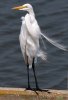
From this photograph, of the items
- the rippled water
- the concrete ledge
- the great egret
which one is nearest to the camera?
the concrete ledge

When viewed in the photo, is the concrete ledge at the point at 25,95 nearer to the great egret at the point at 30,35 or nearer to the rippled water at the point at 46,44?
the great egret at the point at 30,35

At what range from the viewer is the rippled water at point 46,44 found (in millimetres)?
10117

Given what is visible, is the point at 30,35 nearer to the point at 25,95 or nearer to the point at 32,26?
the point at 32,26

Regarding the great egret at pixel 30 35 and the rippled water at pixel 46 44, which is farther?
the rippled water at pixel 46 44

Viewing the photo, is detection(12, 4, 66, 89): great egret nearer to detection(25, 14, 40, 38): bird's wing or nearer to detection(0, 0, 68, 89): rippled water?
Result: detection(25, 14, 40, 38): bird's wing

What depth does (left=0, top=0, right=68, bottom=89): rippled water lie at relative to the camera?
10.1 meters

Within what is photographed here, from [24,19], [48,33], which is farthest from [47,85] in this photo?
[24,19]

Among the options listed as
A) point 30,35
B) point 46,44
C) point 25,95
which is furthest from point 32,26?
point 46,44

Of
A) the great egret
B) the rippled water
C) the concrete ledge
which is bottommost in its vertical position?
the rippled water

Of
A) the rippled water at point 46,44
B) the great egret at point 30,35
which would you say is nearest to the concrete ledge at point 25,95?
the great egret at point 30,35

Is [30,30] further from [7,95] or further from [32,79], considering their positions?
[32,79]

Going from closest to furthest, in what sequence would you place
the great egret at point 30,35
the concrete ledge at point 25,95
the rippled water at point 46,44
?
the concrete ledge at point 25,95 → the great egret at point 30,35 → the rippled water at point 46,44

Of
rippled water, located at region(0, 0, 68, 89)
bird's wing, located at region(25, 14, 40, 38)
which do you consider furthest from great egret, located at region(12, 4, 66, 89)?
rippled water, located at region(0, 0, 68, 89)

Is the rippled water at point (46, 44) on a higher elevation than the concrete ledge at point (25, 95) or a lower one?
lower
